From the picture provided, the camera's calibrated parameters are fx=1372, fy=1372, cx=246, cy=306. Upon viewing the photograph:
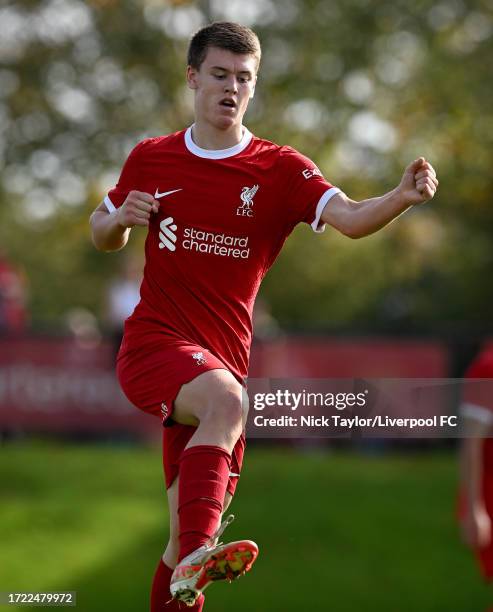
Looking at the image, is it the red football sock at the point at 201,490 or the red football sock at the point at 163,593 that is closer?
the red football sock at the point at 201,490

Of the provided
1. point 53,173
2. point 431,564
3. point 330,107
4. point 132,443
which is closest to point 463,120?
point 330,107

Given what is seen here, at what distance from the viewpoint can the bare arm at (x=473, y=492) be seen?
7.50 metres

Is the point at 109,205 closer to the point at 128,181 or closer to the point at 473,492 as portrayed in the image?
the point at 128,181

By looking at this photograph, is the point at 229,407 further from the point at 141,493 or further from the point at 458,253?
the point at 458,253

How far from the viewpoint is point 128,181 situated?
5832 millimetres

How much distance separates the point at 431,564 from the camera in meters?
13.8

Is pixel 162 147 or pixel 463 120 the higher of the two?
pixel 463 120

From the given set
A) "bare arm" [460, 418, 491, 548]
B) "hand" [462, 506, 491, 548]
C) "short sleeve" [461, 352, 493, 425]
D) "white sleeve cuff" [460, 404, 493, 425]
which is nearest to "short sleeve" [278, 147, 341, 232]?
"short sleeve" [461, 352, 493, 425]

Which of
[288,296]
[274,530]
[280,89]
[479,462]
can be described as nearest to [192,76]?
[479,462]

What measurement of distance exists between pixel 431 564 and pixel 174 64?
12.1m

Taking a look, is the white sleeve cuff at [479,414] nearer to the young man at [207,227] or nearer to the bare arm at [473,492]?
the bare arm at [473,492]

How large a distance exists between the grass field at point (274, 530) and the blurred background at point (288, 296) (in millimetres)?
33

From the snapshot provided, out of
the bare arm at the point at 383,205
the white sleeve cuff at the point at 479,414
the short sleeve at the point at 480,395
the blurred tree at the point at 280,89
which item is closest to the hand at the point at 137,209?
the bare arm at the point at 383,205

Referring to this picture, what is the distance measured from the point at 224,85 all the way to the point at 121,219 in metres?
0.69
